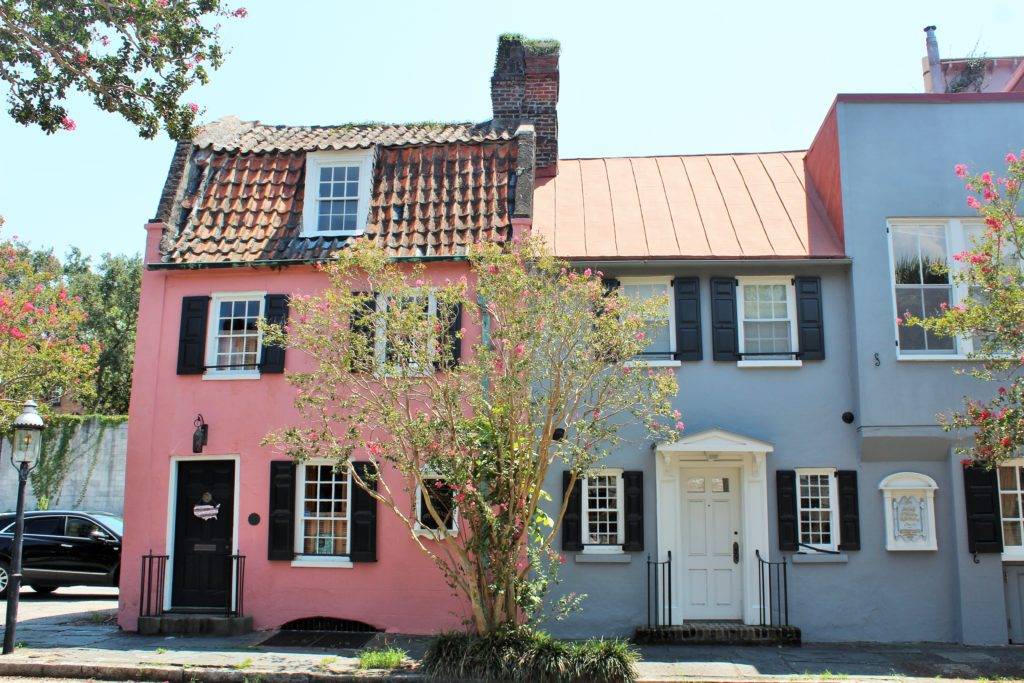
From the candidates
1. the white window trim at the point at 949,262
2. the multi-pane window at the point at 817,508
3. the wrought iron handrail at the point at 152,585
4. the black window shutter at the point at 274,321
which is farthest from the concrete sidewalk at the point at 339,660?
the white window trim at the point at 949,262

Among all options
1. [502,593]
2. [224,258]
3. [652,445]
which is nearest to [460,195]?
[224,258]

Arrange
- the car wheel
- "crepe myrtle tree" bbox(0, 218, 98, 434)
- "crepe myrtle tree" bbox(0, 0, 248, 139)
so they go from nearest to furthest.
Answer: "crepe myrtle tree" bbox(0, 0, 248, 139) < the car wheel < "crepe myrtle tree" bbox(0, 218, 98, 434)

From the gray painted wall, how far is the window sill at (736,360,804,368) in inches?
669

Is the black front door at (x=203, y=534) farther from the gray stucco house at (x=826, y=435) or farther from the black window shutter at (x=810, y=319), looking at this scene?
the black window shutter at (x=810, y=319)

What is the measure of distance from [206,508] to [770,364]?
341 inches

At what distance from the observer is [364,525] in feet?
43.9

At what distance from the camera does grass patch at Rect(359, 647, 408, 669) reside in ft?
35.7

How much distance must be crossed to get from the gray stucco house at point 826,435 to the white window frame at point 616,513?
34mm

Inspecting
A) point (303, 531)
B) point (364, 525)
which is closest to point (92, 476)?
point (303, 531)

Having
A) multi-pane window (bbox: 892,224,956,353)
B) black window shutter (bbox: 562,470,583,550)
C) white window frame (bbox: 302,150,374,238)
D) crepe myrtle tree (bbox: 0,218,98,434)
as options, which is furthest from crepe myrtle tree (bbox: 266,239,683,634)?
crepe myrtle tree (bbox: 0,218,98,434)

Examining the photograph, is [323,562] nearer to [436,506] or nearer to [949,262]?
[436,506]

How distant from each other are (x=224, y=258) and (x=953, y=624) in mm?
11961

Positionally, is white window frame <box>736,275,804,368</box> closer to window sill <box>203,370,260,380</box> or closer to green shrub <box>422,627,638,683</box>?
green shrub <box>422,627,638,683</box>

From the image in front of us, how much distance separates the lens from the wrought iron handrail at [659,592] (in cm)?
1281
